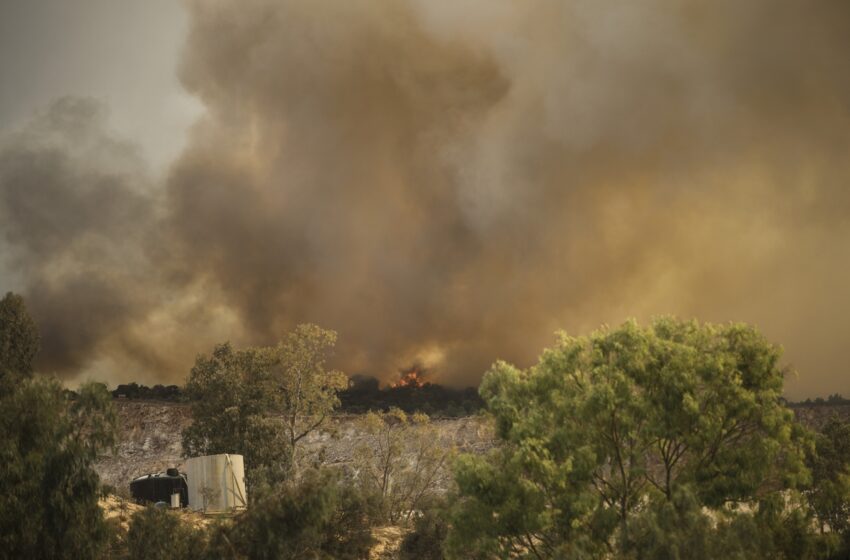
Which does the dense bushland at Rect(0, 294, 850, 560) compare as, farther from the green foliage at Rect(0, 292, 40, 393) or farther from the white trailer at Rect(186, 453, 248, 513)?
the green foliage at Rect(0, 292, 40, 393)

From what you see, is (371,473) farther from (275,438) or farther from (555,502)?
(555,502)

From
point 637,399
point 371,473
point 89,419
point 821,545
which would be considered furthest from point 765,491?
point 371,473

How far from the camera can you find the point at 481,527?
2567 centimetres

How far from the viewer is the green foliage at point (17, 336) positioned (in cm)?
4934

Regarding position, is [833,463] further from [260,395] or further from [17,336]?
[17,336]

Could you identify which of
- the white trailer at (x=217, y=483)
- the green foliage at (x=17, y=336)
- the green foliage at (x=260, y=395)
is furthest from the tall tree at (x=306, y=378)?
the green foliage at (x=17, y=336)

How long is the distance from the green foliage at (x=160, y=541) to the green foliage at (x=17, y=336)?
26436 mm

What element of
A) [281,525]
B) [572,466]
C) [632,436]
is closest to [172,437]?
[281,525]

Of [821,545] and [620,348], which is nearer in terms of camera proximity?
[821,545]

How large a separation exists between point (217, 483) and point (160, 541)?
49.0ft

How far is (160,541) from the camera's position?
86.6 feet

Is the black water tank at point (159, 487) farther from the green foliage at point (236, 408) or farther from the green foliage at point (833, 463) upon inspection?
the green foliage at point (833, 463)

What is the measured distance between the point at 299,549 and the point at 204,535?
451 cm

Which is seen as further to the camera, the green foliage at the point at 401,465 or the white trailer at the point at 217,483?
the green foliage at the point at 401,465
